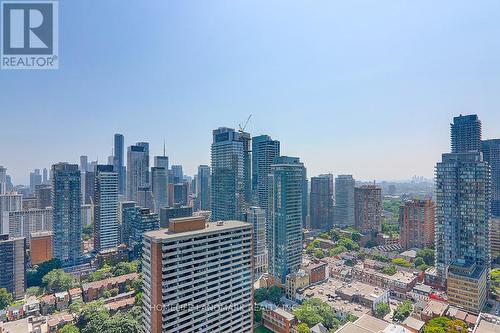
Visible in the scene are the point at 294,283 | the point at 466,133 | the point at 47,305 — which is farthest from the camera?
the point at 466,133

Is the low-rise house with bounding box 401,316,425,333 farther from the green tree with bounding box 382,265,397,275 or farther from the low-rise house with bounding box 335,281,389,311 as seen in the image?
the green tree with bounding box 382,265,397,275

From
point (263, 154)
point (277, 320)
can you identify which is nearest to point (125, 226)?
point (263, 154)

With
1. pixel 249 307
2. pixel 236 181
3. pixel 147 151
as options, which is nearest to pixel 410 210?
pixel 236 181

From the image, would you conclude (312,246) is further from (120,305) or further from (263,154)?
→ (120,305)

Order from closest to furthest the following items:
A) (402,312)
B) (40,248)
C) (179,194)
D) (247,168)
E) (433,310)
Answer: (433,310), (402,312), (40,248), (247,168), (179,194)

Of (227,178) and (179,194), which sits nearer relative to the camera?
(227,178)

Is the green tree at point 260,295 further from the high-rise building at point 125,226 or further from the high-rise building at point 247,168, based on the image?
the high-rise building at point 247,168

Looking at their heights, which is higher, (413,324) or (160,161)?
(160,161)

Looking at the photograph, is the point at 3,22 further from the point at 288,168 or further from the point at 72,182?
the point at 72,182
